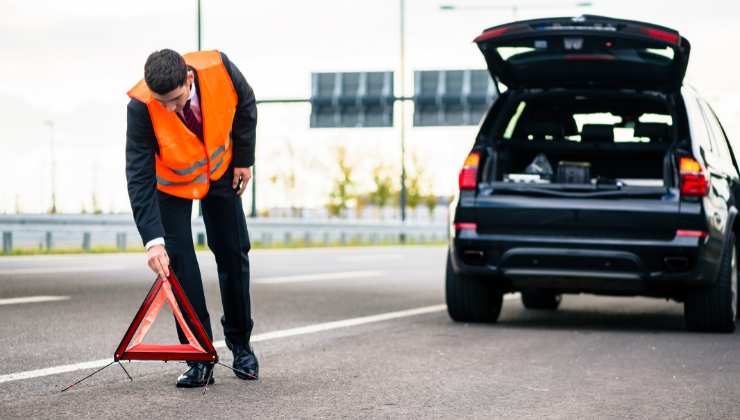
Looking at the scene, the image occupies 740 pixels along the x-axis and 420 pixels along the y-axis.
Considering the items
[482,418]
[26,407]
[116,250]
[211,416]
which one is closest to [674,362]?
[482,418]

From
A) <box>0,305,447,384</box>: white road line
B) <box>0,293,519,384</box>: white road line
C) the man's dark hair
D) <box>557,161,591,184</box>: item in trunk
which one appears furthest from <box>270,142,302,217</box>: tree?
the man's dark hair

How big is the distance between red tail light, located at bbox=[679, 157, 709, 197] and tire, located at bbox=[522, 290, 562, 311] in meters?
2.32

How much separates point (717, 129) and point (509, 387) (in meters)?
4.64

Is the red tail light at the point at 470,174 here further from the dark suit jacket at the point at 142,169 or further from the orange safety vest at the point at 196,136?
the dark suit jacket at the point at 142,169

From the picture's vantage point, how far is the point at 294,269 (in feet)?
53.2

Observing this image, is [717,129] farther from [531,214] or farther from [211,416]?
[211,416]

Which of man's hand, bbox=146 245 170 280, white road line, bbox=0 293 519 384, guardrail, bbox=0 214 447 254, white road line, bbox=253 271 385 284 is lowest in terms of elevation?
guardrail, bbox=0 214 447 254

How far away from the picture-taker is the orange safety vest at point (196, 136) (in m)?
5.50

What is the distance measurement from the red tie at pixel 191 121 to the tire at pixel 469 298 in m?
3.42

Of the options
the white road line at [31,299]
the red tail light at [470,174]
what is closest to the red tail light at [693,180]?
the red tail light at [470,174]

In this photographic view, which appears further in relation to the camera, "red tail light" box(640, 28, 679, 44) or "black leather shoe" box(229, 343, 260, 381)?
"red tail light" box(640, 28, 679, 44)

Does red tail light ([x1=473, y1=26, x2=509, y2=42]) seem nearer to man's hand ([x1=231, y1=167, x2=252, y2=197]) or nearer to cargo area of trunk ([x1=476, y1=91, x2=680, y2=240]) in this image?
cargo area of trunk ([x1=476, y1=91, x2=680, y2=240])

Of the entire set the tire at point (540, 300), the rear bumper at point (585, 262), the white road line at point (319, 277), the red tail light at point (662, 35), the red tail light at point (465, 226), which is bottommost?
the white road line at point (319, 277)

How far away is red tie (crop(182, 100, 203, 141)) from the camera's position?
5.51 metres
